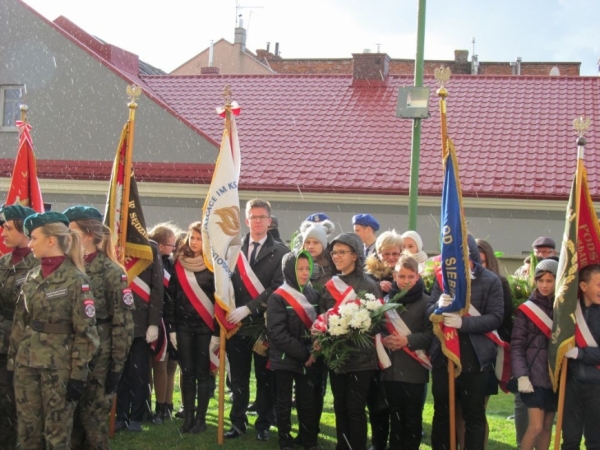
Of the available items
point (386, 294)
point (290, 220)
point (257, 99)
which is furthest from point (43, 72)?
point (386, 294)

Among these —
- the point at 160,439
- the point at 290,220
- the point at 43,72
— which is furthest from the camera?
the point at 43,72

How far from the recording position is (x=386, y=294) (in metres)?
7.78

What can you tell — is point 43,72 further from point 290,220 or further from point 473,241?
point 473,241

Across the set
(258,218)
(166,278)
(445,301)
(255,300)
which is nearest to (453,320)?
(445,301)

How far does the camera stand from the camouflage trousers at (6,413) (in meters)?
6.92

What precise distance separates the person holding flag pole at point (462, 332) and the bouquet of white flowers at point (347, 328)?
1.50ft

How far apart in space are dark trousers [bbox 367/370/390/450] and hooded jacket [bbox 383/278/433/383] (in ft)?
1.09

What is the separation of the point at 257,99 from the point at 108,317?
1662 cm

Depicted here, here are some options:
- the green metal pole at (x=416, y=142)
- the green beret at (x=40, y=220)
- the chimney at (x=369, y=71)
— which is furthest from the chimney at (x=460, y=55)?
the green beret at (x=40, y=220)

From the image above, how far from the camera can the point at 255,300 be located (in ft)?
26.4

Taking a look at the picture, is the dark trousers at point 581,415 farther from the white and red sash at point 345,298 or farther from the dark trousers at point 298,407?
the dark trousers at point 298,407

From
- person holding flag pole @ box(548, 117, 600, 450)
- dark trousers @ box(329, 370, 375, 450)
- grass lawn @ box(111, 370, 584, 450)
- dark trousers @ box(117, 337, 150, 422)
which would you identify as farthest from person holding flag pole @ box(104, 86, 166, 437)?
person holding flag pole @ box(548, 117, 600, 450)

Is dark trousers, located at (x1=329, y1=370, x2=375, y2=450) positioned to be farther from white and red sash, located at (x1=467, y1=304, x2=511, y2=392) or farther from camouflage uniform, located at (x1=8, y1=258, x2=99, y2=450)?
camouflage uniform, located at (x1=8, y1=258, x2=99, y2=450)

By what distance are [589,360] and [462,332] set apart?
96cm
